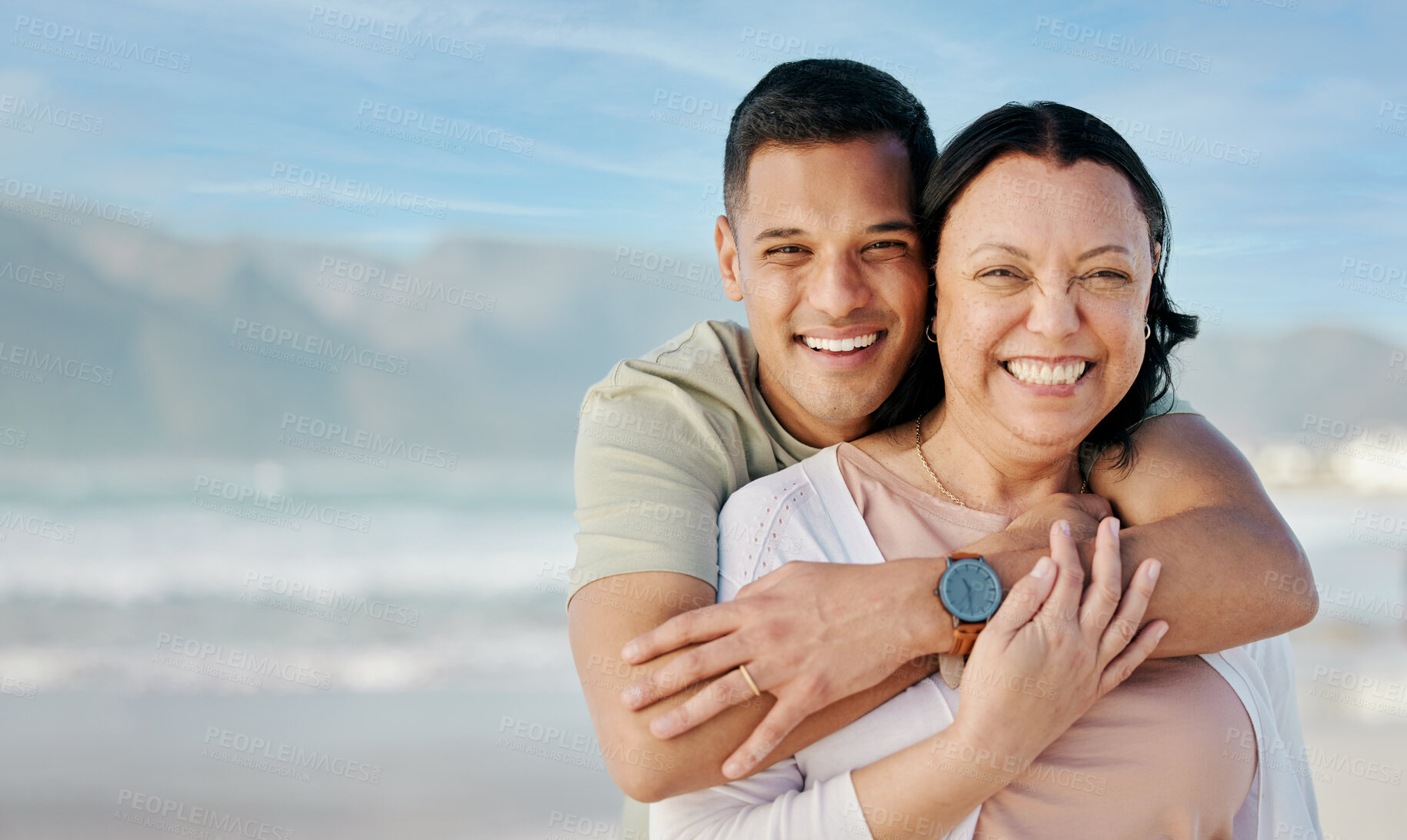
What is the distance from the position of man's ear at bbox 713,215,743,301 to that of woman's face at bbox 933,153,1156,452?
81 centimetres

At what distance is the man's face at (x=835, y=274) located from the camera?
2.38m

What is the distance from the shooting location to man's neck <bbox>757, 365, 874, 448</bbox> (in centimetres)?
262

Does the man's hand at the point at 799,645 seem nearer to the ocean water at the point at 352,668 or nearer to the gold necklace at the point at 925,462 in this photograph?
the gold necklace at the point at 925,462

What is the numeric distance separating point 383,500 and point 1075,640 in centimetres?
1089

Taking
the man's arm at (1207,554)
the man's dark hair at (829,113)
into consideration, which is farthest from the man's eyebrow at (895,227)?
the man's arm at (1207,554)

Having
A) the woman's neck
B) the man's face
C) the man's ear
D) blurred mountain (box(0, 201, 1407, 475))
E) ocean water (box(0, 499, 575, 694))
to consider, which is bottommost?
the woman's neck

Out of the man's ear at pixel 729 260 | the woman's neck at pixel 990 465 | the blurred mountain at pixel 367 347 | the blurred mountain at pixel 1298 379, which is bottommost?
the woman's neck at pixel 990 465

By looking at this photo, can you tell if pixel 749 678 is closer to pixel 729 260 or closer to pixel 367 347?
Answer: pixel 729 260

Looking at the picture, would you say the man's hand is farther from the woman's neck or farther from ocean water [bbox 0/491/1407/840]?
ocean water [bbox 0/491/1407/840]

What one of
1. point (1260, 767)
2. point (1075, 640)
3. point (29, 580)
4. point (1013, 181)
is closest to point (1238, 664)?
point (1260, 767)

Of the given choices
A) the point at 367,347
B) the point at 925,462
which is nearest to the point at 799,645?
the point at 925,462

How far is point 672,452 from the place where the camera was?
2299 millimetres

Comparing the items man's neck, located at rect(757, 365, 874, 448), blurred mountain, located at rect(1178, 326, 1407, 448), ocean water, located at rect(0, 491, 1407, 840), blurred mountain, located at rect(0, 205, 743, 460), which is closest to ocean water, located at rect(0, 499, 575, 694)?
ocean water, located at rect(0, 491, 1407, 840)

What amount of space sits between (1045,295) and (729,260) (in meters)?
1.09
